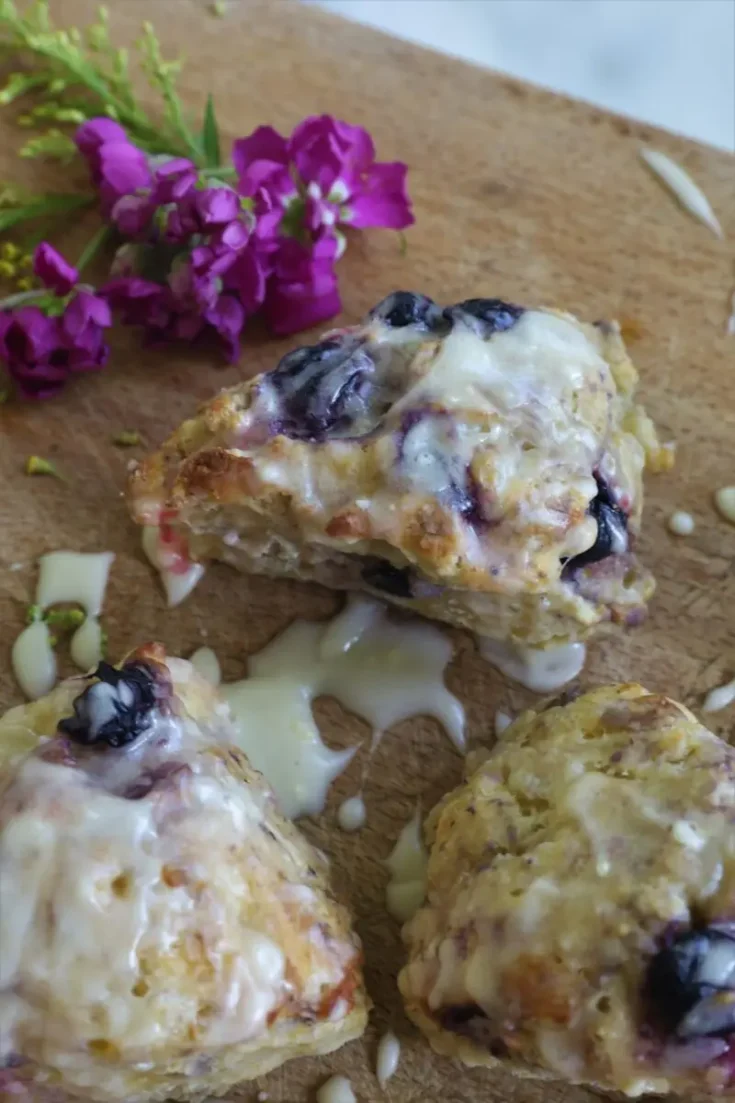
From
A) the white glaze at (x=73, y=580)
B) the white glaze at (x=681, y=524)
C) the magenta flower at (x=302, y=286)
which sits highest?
Result: the magenta flower at (x=302, y=286)

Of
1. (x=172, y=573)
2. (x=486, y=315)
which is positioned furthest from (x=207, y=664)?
(x=486, y=315)

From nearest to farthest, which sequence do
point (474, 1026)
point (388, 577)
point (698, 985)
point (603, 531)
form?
point (698, 985) < point (474, 1026) < point (603, 531) < point (388, 577)

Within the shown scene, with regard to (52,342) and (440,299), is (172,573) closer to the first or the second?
(52,342)

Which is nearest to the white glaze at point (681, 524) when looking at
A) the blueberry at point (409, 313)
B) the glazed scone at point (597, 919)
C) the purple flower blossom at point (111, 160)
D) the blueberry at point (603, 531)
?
the blueberry at point (603, 531)

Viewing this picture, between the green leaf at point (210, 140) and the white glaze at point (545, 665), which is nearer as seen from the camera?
the white glaze at point (545, 665)

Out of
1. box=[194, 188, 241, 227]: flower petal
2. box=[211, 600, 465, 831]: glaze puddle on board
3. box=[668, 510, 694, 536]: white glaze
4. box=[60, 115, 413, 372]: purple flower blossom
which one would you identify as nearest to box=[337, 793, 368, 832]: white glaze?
box=[211, 600, 465, 831]: glaze puddle on board

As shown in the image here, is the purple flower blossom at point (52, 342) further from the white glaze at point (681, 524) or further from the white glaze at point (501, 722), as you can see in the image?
the white glaze at point (681, 524)
